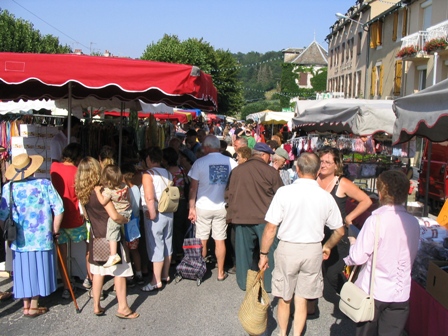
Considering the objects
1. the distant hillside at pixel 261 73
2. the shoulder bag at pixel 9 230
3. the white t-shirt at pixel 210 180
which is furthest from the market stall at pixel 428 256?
the distant hillside at pixel 261 73

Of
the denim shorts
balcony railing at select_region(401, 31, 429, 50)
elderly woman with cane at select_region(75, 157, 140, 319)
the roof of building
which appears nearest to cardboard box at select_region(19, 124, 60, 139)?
the denim shorts

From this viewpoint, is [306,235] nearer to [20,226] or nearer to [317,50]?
[20,226]

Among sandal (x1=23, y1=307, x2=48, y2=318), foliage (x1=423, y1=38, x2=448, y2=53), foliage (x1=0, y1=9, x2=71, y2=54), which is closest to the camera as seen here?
sandal (x1=23, y1=307, x2=48, y2=318)

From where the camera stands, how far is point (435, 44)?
1820 cm

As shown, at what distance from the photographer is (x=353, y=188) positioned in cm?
449

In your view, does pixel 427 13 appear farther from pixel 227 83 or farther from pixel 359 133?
pixel 227 83

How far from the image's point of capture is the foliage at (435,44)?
17.9 meters

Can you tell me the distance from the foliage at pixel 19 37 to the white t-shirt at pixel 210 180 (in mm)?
29355

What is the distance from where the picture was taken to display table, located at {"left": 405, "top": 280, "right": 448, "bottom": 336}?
3.50 m

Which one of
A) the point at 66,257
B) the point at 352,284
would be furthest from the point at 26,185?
the point at 352,284

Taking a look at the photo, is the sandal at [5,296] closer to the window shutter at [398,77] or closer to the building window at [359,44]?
the window shutter at [398,77]

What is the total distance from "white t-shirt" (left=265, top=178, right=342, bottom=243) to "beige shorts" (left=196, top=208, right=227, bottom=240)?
1.90 metres

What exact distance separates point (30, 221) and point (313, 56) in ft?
202

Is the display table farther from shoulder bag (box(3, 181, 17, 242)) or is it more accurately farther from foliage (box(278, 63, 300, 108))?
foliage (box(278, 63, 300, 108))
